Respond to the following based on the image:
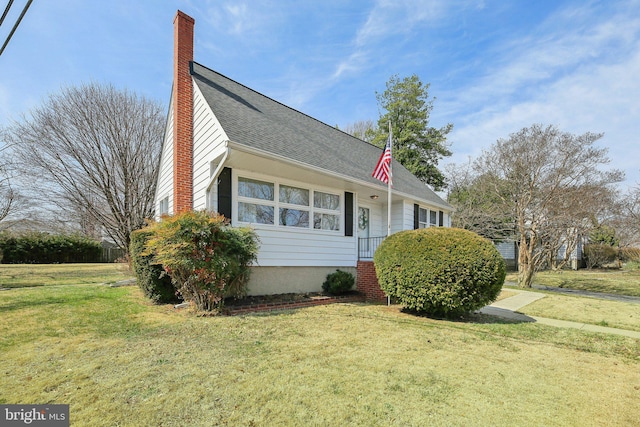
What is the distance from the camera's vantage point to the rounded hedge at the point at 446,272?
6438mm

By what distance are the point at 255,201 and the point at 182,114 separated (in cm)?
317

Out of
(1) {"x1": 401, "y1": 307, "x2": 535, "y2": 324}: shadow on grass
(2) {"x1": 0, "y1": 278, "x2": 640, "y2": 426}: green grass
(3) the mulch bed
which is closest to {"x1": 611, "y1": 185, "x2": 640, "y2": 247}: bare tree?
(1) {"x1": 401, "y1": 307, "x2": 535, "y2": 324}: shadow on grass

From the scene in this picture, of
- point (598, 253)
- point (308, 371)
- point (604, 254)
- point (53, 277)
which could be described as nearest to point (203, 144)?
point (308, 371)

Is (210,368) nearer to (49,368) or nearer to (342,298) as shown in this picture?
(49,368)

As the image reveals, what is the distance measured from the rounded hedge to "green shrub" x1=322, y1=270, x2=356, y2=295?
223cm

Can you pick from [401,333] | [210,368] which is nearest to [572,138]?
[401,333]

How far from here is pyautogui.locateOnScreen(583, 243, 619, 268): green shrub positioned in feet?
88.5

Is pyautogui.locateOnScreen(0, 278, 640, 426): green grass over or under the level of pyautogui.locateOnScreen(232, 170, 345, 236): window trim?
under

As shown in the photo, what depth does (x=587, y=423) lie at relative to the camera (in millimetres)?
2600

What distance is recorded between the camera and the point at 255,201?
26.5 ft

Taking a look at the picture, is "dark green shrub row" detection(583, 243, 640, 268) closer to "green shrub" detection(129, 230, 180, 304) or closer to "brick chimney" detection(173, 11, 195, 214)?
"brick chimney" detection(173, 11, 195, 214)

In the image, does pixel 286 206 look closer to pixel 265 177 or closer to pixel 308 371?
pixel 265 177

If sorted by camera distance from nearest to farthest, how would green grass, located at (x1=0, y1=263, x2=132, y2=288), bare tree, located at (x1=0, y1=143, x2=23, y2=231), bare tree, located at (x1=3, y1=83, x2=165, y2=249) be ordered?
green grass, located at (x1=0, y1=263, x2=132, y2=288), bare tree, located at (x1=0, y1=143, x2=23, y2=231), bare tree, located at (x1=3, y1=83, x2=165, y2=249)

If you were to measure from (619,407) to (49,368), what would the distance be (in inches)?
226
